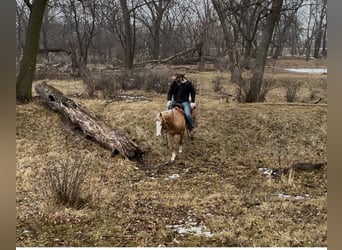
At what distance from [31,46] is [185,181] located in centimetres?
343

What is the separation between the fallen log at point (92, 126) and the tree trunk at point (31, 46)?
0.34 meters

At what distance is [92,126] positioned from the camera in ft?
18.6

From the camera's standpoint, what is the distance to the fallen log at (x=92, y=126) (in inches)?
208

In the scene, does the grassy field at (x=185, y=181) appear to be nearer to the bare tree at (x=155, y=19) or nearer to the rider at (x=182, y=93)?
the rider at (x=182, y=93)

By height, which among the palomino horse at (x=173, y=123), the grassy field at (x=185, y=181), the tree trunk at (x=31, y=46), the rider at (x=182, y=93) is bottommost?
the grassy field at (x=185, y=181)

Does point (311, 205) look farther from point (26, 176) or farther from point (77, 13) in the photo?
point (77, 13)

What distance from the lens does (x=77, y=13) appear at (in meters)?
10.8

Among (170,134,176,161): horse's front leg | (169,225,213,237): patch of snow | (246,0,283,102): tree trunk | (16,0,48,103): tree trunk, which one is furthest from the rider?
(16,0,48,103): tree trunk

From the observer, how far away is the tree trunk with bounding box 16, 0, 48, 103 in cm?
632

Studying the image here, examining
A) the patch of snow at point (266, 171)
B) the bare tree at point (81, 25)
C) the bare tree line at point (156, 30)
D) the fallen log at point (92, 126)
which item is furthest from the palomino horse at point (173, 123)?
the bare tree at point (81, 25)

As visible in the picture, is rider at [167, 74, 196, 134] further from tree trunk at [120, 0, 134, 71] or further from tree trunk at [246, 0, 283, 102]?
tree trunk at [120, 0, 134, 71]

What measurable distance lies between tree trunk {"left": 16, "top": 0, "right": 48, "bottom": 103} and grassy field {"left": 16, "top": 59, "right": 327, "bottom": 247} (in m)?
0.39

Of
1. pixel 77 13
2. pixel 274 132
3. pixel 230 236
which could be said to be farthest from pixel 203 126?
pixel 77 13

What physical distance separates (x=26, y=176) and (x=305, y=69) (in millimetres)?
12658
